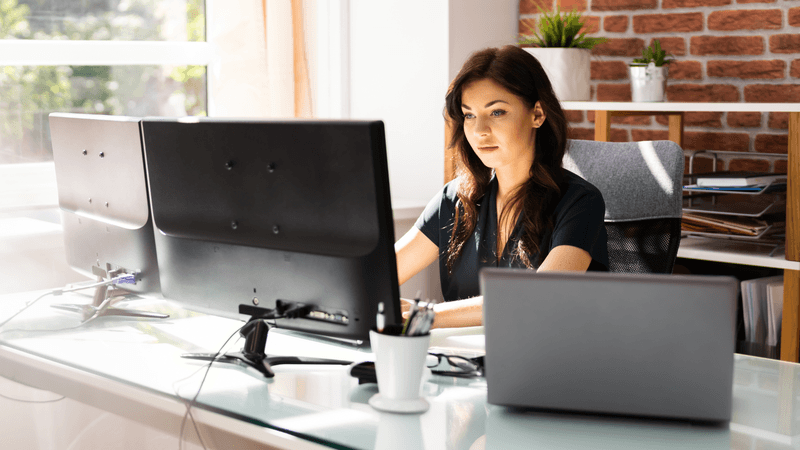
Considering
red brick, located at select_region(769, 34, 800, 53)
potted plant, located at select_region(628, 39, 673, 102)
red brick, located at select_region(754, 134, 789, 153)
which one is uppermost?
red brick, located at select_region(769, 34, 800, 53)

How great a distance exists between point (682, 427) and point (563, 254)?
674mm

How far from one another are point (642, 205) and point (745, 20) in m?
1.05

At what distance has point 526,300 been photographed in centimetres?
98

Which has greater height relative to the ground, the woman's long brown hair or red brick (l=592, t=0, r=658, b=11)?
red brick (l=592, t=0, r=658, b=11)

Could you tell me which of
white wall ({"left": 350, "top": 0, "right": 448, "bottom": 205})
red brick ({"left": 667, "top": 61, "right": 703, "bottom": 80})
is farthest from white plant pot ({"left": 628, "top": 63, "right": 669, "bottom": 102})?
white wall ({"left": 350, "top": 0, "right": 448, "bottom": 205})

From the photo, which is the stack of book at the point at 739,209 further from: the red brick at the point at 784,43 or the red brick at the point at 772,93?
the red brick at the point at 784,43

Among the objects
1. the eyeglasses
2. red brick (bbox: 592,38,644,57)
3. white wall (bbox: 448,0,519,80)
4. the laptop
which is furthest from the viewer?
white wall (bbox: 448,0,519,80)

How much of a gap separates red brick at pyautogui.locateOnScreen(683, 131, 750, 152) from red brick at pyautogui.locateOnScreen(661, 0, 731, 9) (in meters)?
0.40

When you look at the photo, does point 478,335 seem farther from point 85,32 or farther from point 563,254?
point 85,32

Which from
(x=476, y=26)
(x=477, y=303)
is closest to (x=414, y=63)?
(x=476, y=26)

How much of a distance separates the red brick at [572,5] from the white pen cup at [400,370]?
6.70 ft

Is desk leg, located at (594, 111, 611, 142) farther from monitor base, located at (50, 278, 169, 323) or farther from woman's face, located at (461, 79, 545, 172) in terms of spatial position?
monitor base, located at (50, 278, 169, 323)

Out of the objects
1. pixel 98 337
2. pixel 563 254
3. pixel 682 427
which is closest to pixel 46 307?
pixel 98 337

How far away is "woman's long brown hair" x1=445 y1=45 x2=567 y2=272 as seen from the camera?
1.71 m
